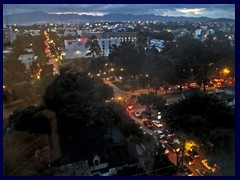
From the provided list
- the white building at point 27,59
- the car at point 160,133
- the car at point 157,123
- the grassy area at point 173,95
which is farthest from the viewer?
the grassy area at point 173,95

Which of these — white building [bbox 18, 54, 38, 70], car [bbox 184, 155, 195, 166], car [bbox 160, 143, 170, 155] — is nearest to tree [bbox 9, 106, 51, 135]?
car [bbox 160, 143, 170, 155]

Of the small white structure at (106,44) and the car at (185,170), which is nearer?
the car at (185,170)

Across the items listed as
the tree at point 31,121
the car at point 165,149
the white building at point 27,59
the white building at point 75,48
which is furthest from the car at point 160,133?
the white building at point 75,48

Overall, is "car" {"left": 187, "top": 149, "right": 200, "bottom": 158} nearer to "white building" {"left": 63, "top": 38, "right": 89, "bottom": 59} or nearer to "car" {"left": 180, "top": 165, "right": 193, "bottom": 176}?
"car" {"left": 180, "top": 165, "right": 193, "bottom": 176}

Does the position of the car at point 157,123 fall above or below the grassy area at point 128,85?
below

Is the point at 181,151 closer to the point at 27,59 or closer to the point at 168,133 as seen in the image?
the point at 168,133

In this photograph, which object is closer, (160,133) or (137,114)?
(160,133)

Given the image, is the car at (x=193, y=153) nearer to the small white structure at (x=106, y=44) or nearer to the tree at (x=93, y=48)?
the small white structure at (x=106, y=44)

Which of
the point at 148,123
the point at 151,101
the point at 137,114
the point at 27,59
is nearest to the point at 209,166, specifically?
the point at 148,123

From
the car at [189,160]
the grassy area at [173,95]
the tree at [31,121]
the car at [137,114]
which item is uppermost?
the tree at [31,121]
